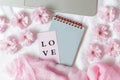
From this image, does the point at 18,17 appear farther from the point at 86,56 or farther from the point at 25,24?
the point at 86,56

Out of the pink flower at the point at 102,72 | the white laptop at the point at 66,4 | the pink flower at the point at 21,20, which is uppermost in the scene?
the white laptop at the point at 66,4

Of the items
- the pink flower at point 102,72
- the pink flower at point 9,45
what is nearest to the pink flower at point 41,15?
the pink flower at point 9,45

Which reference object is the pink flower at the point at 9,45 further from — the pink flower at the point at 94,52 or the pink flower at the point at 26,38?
the pink flower at the point at 94,52

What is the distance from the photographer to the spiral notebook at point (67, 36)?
1.00 m

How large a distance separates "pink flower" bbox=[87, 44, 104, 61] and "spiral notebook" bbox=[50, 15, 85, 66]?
0.18 ft

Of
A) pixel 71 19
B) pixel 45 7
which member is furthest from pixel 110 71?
pixel 45 7

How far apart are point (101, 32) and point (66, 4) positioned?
19 centimetres

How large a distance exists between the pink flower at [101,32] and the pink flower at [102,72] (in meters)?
0.11

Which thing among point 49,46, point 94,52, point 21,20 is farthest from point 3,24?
point 94,52

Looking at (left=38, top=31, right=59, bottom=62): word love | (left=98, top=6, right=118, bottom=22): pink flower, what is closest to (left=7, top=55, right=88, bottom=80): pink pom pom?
(left=38, top=31, right=59, bottom=62): word love

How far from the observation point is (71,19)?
3.33 feet

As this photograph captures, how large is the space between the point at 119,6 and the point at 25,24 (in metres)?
0.40

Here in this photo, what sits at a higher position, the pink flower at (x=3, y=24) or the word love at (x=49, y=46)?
the pink flower at (x=3, y=24)

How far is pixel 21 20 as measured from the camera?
99cm
